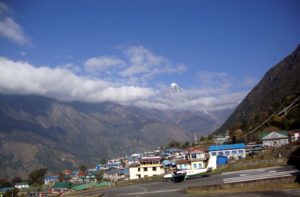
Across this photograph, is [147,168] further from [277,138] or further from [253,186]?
[253,186]

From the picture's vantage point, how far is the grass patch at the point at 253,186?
2919cm

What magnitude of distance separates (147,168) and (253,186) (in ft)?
188

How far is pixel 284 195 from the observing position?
26.0 metres

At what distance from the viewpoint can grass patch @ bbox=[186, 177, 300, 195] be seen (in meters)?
29.2

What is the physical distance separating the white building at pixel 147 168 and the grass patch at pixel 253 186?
5087 cm

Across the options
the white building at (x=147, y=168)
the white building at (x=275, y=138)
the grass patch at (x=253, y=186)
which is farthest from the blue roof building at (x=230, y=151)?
the grass patch at (x=253, y=186)

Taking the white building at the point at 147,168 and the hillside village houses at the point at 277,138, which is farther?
the white building at the point at 147,168

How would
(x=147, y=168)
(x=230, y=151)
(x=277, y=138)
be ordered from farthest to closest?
(x=230, y=151)
(x=277, y=138)
(x=147, y=168)

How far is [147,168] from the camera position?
86.7 metres

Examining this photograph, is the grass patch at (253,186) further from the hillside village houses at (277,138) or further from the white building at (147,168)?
the hillside village houses at (277,138)

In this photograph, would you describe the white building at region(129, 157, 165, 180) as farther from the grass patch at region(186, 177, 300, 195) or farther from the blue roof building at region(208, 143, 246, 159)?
the grass patch at region(186, 177, 300, 195)

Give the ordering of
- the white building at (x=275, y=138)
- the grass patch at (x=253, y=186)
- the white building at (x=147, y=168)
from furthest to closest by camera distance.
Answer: the white building at (x=275, y=138), the white building at (x=147, y=168), the grass patch at (x=253, y=186)

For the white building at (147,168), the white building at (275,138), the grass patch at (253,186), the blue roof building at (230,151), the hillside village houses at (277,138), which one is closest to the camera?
the grass patch at (253,186)

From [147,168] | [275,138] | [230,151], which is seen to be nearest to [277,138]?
[275,138]
